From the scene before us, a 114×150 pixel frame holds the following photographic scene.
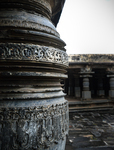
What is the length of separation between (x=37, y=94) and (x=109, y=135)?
238 cm

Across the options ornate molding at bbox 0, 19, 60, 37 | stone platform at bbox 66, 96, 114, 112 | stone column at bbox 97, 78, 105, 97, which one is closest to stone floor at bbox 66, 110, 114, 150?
stone platform at bbox 66, 96, 114, 112

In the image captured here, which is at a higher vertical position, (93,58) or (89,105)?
(93,58)

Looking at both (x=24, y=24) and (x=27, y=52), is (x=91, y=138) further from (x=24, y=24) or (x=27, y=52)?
(x=24, y=24)

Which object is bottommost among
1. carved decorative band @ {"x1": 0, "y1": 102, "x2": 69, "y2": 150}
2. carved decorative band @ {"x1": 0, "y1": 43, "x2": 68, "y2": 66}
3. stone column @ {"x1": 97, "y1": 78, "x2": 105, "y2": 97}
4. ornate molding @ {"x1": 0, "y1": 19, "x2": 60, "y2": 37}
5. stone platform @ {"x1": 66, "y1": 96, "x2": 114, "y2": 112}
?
stone platform @ {"x1": 66, "y1": 96, "x2": 114, "y2": 112}

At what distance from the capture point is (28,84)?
0.98 metres

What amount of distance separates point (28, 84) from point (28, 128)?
0.31 meters

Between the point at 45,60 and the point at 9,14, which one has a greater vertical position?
the point at 9,14

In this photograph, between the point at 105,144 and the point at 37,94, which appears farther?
the point at 105,144

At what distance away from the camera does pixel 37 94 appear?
98cm

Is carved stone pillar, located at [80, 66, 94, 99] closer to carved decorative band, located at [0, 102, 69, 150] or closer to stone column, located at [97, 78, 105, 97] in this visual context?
stone column, located at [97, 78, 105, 97]

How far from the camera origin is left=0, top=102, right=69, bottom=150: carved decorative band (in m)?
0.87

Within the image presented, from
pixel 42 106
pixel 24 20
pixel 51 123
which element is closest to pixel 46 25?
pixel 24 20

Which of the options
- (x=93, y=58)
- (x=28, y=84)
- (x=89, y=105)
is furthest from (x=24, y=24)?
(x=89, y=105)

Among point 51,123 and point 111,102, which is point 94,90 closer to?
point 111,102
